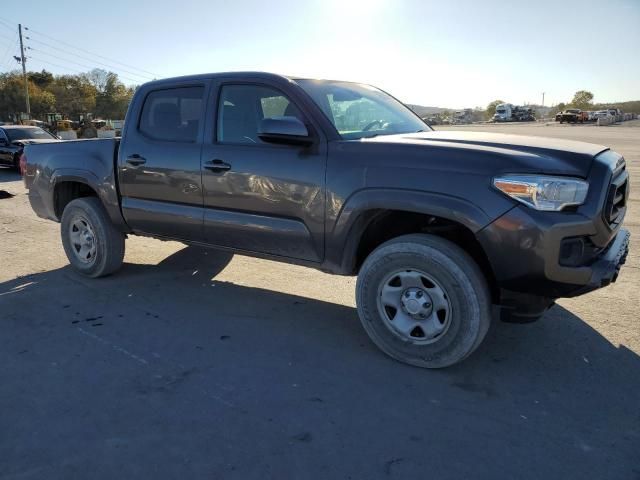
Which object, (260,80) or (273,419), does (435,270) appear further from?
(260,80)

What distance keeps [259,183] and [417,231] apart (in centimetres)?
120

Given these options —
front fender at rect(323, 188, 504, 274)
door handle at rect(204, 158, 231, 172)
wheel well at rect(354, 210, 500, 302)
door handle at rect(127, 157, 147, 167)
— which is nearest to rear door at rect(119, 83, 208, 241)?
door handle at rect(127, 157, 147, 167)

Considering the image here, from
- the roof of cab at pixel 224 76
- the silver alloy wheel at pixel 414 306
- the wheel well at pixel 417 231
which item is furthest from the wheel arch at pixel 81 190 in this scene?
the silver alloy wheel at pixel 414 306

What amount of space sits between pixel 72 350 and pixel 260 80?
2.41 metres

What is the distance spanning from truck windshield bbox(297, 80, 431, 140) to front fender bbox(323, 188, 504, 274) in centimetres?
57

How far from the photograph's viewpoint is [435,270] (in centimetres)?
310

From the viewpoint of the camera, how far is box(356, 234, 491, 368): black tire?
304cm

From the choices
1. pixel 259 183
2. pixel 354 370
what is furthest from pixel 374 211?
pixel 354 370

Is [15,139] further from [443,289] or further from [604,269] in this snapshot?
[604,269]

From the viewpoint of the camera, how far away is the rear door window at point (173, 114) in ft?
13.9

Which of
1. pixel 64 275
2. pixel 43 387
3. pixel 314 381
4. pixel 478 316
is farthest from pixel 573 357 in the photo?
pixel 64 275

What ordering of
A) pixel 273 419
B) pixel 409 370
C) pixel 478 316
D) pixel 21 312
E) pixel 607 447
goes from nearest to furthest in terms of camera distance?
pixel 607 447 < pixel 273 419 < pixel 478 316 < pixel 409 370 < pixel 21 312

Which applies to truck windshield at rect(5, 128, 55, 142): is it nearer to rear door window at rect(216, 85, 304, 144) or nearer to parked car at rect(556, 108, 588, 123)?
rear door window at rect(216, 85, 304, 144)

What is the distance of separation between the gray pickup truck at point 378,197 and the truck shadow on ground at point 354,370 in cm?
36
